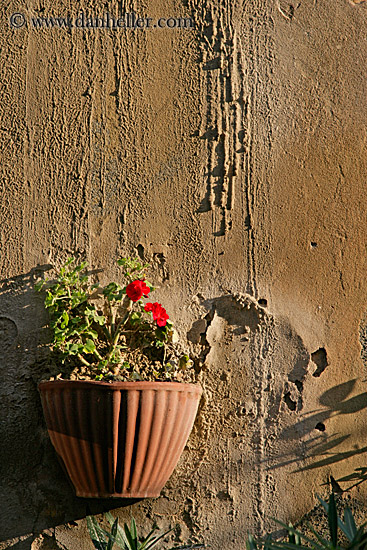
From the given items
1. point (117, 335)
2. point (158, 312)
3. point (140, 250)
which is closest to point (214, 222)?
point (140, 250)

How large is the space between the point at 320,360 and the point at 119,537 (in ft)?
3.08

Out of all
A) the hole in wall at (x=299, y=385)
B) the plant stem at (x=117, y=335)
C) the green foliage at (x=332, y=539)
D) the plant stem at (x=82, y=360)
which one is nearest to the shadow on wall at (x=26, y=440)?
the plant stem at (x=82, y=360)

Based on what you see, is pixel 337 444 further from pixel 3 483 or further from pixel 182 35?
pixel 182 35

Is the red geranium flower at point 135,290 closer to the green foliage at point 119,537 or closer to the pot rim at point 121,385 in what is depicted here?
the pot rim at point 121,385

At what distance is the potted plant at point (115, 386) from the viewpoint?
2.02 meters

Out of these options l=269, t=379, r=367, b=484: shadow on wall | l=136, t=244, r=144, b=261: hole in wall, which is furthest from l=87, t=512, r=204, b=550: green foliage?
l=136, t=244, r=144, b=261: hole in wall

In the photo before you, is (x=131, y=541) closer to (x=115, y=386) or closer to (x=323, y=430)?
(x=115, y=386)

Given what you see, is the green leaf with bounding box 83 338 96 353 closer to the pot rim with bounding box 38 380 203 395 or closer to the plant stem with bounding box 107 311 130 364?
the plant stem with bounding box 107 311 130 364

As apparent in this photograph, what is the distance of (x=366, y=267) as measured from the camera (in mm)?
2400

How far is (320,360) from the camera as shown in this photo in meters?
2.34

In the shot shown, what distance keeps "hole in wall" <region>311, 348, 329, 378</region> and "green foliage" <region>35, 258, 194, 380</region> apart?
0.49 m

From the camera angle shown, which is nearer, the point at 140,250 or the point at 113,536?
the point at 113,536

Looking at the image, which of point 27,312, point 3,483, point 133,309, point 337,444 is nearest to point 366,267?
point 337,444

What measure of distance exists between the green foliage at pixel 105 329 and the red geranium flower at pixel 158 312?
42mm
